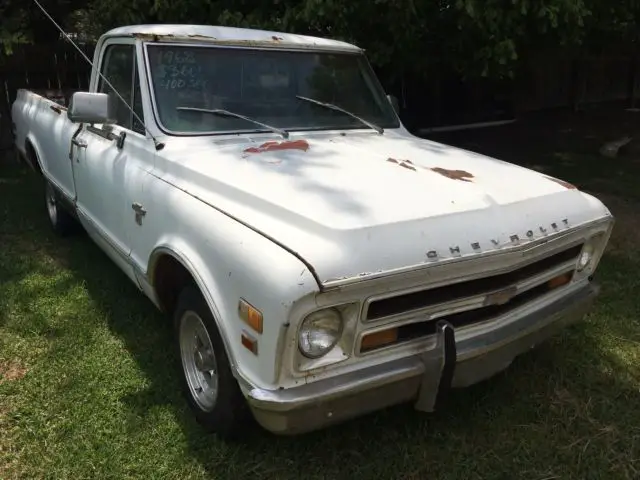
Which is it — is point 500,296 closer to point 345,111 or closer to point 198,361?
point 198,361

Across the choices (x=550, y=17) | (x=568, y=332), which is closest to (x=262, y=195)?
(x=568, y=332)

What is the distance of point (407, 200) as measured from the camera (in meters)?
2.52

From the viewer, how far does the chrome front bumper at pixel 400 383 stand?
2139 millimetres

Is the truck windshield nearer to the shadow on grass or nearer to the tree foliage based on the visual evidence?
the shadow on grass

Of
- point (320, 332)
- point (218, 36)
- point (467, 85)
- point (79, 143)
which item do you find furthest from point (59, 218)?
point (467, 85)

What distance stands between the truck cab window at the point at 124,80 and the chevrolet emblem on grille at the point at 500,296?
212 centimetres

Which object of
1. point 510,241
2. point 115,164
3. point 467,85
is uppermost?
point 510,241

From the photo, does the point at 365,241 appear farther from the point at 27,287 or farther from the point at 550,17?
the point at 550,17

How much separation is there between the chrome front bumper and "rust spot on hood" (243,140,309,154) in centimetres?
137

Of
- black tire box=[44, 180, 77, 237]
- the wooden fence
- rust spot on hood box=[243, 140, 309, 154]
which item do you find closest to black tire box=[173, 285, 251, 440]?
rust spot on hood box=[243, 140, 309, 154]

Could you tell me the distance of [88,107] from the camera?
10.8 feet

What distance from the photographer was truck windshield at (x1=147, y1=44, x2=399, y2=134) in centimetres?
335

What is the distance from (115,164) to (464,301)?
2.21 meters

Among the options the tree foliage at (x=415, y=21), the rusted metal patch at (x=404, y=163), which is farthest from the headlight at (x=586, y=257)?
the tree foliage at (x=415, y=21)
